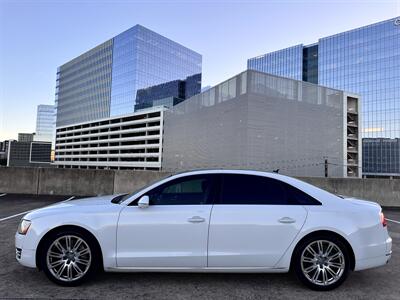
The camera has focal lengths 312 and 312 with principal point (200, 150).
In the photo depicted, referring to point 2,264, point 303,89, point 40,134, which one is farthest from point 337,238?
point 40,134

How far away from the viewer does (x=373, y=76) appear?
9075 cm

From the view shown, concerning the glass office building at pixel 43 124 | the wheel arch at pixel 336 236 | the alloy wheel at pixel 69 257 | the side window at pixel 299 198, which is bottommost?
the alloy wheel at pixel 69 257

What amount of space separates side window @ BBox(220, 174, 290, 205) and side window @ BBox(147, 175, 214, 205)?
22 cm

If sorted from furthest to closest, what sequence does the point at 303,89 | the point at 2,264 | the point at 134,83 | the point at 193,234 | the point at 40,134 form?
1. the point at 40,134
2. the point at 134,83
3. the point at 303,89
4. the point at 2,264
5. the point at 193,234

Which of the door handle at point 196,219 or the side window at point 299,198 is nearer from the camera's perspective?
the door handle at point 196,219

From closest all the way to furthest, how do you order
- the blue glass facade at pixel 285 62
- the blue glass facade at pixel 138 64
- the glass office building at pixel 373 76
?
the glass office building at pixel 373 76 < the blue glass facade at pixel 138 64 < the blue glass facade at pixel 285 62

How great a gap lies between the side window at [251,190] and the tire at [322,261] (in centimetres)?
61

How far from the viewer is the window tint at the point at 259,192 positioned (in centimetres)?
394

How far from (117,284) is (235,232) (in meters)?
1.59

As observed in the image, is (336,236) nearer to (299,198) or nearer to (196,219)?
(299,198)

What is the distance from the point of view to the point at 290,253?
3807 mm

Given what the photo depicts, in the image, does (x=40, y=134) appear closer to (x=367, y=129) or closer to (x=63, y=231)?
(x=367, y=129)

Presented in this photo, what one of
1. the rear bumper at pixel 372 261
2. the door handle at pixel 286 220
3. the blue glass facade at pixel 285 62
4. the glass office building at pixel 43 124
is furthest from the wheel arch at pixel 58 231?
the glass office building at pixel 43 124

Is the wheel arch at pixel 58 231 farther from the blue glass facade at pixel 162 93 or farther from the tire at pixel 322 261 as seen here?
the blue glass facade at pixel 162 93
